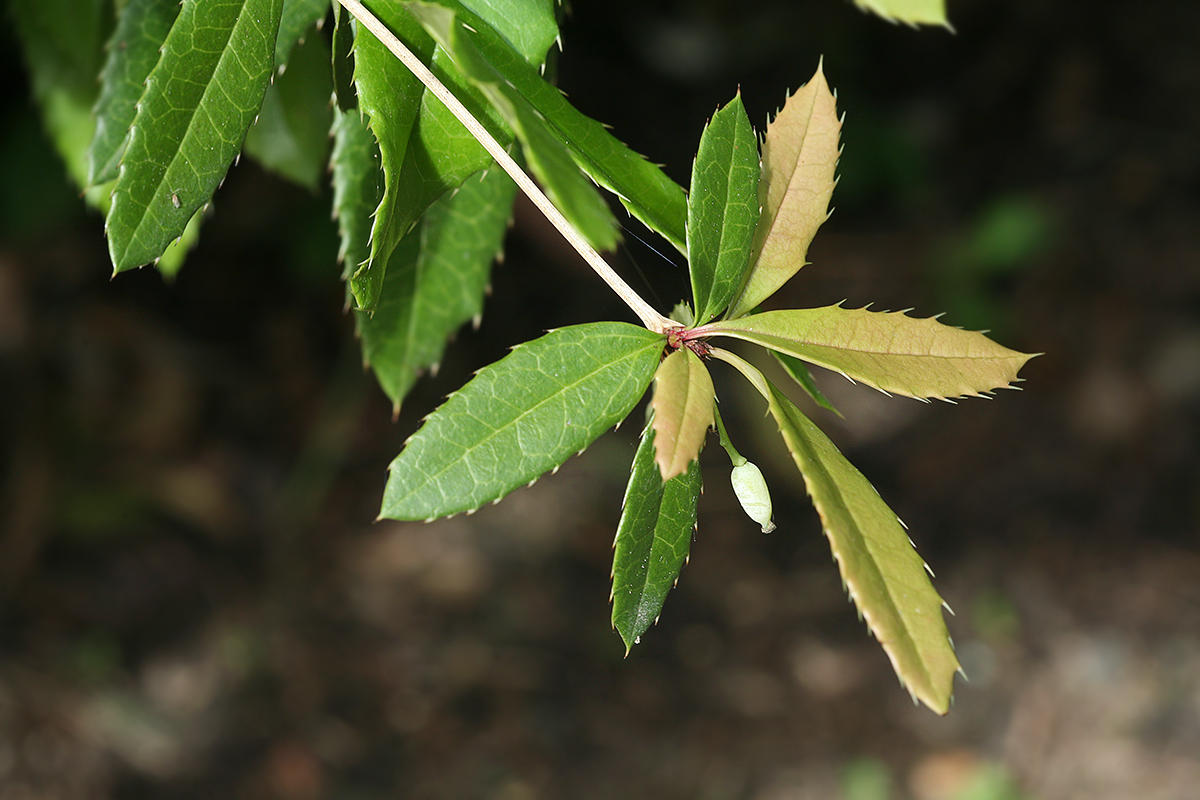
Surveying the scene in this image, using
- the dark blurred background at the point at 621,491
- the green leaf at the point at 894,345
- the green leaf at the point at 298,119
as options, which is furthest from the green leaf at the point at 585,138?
the dark blurred background at the point at 621,491

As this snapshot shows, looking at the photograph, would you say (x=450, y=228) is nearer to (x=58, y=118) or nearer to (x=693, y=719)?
(x=58, y=118)

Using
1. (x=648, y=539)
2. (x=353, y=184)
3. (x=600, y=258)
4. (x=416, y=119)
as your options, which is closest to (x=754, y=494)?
(x=648, y=539)

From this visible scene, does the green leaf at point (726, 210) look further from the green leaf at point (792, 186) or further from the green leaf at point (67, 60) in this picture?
the green leaf at point (67, 60)

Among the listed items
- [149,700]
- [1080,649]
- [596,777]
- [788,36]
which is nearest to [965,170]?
[788,36]

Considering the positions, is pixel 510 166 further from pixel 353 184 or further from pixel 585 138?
pixel 353 184

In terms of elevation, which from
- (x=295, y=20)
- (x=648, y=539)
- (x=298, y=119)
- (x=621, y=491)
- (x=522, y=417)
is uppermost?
(x=295, y=20)

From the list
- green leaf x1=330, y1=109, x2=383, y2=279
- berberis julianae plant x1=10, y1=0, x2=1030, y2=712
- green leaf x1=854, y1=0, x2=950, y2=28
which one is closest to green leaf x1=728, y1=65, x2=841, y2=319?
berberis julianae plant x1=10, y1=0, x2=1030, y2=712
